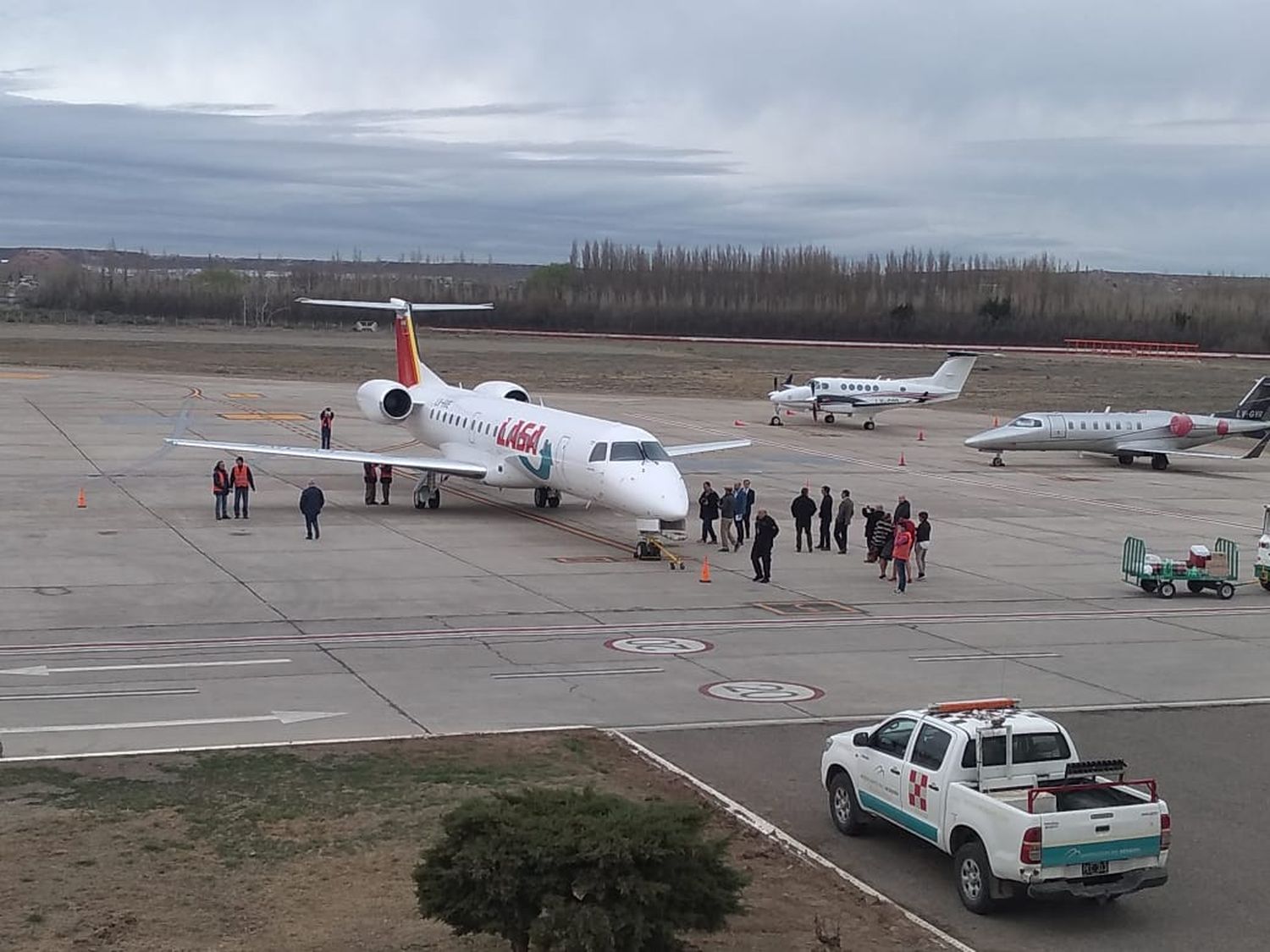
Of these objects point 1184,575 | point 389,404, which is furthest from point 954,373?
point 1184,575

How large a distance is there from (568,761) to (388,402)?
3032 centimetres

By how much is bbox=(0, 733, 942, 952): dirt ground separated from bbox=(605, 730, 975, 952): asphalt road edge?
0.59ft

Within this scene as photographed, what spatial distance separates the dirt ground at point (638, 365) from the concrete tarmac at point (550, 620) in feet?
148

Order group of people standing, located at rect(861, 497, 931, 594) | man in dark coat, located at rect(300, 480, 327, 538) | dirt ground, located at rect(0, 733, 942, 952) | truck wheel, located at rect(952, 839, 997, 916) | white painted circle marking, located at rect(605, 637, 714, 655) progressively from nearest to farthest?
dirt ground, located at rect(0, 733, 942, 952)
truck wheel, located at rect(952, 839, 997, 916)
white painted circle marking, located at rect(605, 637, 714, 655)
group of people standing, located at rect(861, 497, 931, 594)
man in dark coat, located at rect(300, 480, 327, 538)

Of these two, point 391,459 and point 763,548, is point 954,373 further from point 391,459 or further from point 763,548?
point 763,548

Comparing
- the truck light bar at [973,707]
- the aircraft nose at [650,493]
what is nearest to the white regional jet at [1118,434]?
the aircraft nose at [650,493]

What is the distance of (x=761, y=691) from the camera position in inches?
841

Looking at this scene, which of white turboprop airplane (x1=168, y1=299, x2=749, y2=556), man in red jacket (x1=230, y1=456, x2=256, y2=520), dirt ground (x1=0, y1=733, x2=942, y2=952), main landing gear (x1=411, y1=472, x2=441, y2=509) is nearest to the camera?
dirt ground (x1=0, y1=733, x2=942, y2=952)

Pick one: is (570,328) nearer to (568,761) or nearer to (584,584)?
(584,584)

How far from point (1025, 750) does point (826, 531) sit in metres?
22.1

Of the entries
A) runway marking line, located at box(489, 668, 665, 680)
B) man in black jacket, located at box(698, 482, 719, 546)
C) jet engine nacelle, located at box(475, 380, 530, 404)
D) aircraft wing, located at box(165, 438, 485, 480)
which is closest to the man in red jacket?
aircraft wing, located at box(165, 438, 485, 480)

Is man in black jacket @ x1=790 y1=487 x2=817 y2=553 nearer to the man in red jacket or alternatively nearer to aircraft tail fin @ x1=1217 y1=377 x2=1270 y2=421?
the man in red jacket

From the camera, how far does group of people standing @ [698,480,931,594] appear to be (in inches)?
1216

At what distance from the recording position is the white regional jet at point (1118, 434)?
56719mm
